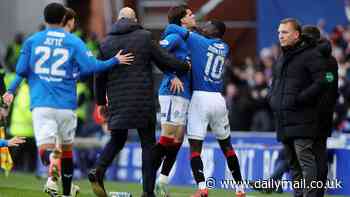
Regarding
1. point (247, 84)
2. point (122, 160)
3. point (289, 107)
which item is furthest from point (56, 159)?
point (247, 84)

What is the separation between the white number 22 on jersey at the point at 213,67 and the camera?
14.6m

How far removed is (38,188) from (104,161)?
336 centimetres

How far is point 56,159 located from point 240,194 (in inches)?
95.7

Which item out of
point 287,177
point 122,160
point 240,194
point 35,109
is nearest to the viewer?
point 35,109

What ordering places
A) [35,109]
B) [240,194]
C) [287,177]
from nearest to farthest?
1. [35,109]
2. [240,194]
3. [287,177]

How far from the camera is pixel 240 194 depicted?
580 inches

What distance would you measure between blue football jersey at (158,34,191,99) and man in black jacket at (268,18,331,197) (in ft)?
3.97

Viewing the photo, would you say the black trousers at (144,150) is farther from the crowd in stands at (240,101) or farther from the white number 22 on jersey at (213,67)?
the crowd in stands at (240,101)

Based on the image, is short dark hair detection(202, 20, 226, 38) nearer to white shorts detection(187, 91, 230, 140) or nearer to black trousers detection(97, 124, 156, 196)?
white shorts detection(187, 91, 230, 140)

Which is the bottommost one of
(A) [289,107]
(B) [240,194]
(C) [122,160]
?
(C) [122,160]

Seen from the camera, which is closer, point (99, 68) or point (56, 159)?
point (99, 68)

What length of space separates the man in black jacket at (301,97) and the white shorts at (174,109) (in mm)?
1250

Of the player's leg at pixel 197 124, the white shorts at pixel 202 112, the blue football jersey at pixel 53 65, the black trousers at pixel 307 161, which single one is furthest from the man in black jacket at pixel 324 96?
the blue football jersey at pixel 53 65

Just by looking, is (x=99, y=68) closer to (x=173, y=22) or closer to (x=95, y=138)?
(x=173, y=22)
